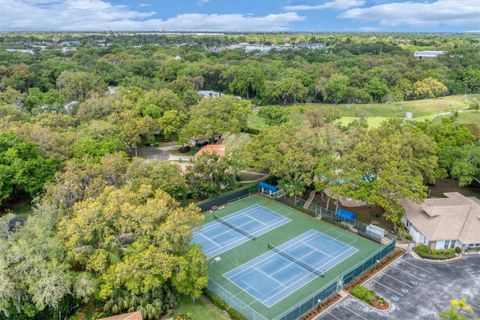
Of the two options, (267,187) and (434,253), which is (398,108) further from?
(434,253)

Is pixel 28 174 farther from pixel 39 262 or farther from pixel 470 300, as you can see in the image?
pixel 470 300

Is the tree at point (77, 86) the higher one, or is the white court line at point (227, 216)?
the tree at point (77, 86)

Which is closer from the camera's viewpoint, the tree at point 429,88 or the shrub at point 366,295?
the shrub at point 366,295

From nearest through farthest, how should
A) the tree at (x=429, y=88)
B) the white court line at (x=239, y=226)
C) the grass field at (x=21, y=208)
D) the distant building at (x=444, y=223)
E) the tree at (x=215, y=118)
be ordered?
the distant building at (x=444, y=223)
the white court line at (x=239, y=226)
the grass field at (x=21, y=208)
the tree at (x=215, y=118)
the tree at (x=429, y=88)

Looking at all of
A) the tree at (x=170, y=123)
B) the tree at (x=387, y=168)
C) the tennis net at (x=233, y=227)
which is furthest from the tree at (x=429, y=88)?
the tennis net at (x=233, y=227)

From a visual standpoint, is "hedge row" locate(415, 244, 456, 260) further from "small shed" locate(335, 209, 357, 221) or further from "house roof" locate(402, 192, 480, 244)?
"small shed" locate(335, 209, 357, 221)

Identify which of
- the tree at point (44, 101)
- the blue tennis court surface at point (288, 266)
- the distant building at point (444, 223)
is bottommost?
the blue tennis court surface at point (288, 266)

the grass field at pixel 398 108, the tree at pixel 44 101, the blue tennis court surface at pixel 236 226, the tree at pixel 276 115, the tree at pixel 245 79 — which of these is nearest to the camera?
the blue tennis court surface at pixel 236 226

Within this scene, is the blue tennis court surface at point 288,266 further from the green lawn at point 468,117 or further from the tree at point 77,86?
the tree at point 77,86
